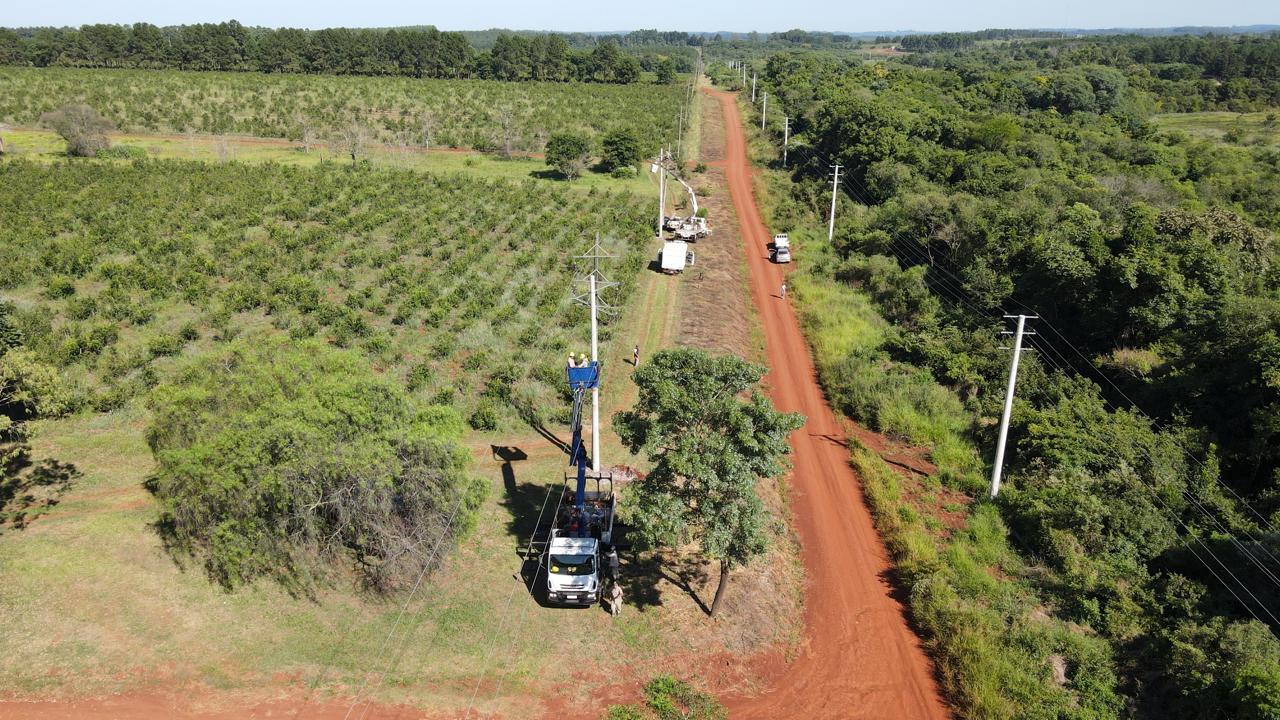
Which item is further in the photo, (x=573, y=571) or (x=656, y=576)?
(x=656, y=576)

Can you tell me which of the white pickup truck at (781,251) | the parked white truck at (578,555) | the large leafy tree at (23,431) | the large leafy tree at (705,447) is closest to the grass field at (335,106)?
the white pickup truck at (781,251)

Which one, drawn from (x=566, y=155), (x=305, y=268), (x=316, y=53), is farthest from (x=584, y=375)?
(x=316, y=53)

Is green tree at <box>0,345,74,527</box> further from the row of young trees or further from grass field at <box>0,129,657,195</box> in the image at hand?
the row of young trees

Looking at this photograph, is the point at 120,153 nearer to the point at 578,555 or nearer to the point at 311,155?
the point at 311,155

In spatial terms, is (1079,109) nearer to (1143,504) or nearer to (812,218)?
(812,218)

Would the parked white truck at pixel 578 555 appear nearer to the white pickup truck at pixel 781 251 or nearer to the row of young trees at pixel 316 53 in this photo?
the white pickup truck at pixel 781 251

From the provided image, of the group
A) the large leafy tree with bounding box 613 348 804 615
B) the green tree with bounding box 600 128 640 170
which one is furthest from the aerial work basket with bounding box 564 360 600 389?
the green tree with bounding box 600 128 640 170
